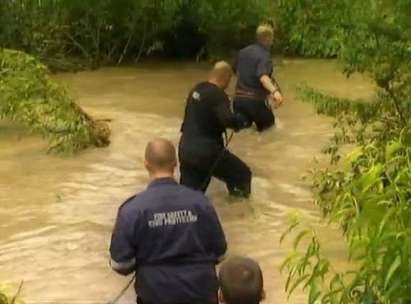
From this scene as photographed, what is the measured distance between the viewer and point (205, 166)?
10477 millimetres

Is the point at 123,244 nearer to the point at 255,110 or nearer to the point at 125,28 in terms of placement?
the point at 255,110

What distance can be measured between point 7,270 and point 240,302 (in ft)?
17.1

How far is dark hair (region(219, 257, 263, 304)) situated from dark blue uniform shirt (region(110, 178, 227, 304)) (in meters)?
1.37

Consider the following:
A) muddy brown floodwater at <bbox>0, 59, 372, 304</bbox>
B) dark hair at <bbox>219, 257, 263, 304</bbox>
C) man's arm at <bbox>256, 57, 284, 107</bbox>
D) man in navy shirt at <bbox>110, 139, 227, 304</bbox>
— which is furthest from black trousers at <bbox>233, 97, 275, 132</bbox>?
dark hair at <bbox>219, 257, 263, 304</bbox>

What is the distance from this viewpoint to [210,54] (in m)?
23.2

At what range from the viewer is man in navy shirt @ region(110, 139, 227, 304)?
5.75 meters

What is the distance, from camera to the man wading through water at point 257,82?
13289mm

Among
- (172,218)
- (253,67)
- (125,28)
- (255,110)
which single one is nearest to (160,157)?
(172,218)

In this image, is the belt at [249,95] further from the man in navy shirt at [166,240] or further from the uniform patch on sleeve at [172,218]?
the uniform patch on sleeve at [172,218]

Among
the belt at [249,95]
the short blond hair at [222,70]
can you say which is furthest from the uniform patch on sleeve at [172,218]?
the belt at [249,95]

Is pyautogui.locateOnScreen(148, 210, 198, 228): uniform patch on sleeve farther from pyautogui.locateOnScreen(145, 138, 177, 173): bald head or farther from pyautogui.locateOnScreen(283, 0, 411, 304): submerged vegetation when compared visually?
pyautogui.locateOnScreen(283, 0, 411, 304): submerged vegetation

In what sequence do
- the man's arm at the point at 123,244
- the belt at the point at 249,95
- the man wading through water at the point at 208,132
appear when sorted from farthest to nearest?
the belt at the point at 249,95
the man wading through water at the point at 208,132
the man's arm at the point at 123,244

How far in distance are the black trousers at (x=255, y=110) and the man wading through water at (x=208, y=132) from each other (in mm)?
2879

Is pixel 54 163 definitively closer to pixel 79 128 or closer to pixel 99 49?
pixel 79 128
